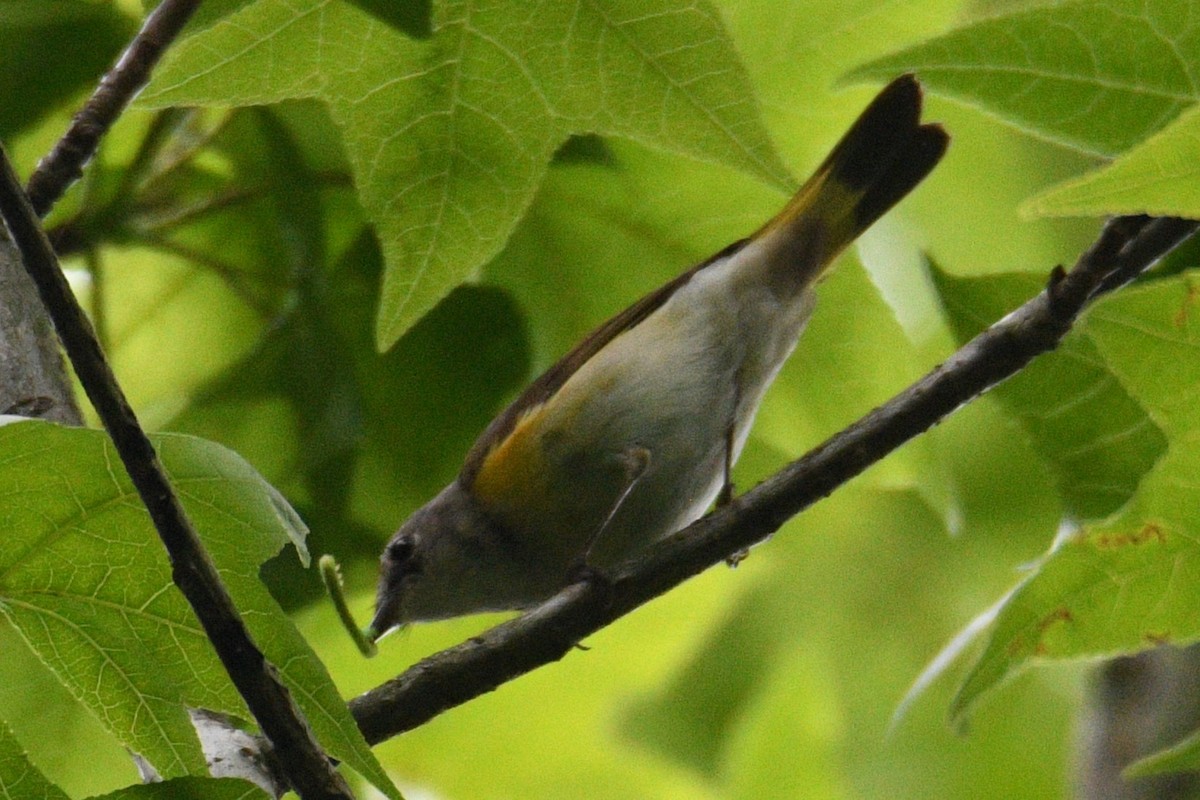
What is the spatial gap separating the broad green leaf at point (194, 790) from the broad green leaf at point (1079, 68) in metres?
1.14

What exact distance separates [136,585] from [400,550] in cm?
151

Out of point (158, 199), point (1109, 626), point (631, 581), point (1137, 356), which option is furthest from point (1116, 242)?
point (158, 199)

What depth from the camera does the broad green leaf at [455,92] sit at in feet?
6.34

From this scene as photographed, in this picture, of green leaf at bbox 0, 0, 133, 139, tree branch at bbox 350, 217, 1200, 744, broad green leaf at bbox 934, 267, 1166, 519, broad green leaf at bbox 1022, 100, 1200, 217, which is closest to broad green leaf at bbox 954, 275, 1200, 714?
tree branch at bbox 350, 217, 1200, 744

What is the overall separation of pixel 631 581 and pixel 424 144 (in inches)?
29.6

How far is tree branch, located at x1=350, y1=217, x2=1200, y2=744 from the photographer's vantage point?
5.49 ft

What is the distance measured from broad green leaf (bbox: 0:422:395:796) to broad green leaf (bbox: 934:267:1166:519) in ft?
4.16

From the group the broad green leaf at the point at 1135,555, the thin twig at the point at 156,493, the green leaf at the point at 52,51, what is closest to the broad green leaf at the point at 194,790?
the thin twig at the point at 156,493

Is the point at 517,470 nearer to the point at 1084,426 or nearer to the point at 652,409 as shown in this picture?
the point at 652,409

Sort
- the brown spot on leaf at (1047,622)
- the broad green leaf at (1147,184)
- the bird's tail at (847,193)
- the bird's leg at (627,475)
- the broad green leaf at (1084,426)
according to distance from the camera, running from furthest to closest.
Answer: the bird's tail at (847,193), the bird's leg at (627,475), the broad green leaf at (1084,426), the brown spot on leaf at (1047,622), the broad green leaf at (1147,184)

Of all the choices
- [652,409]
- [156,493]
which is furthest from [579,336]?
[156,493]

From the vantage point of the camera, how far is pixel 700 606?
3705mm

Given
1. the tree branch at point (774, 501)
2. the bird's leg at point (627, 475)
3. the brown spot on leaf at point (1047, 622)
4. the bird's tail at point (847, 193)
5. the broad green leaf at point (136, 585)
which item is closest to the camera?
the broad green leaf at point (136, 585)

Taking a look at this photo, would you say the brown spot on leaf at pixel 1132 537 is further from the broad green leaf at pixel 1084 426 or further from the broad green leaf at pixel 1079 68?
the broad green leaf at pixel 1079 68
